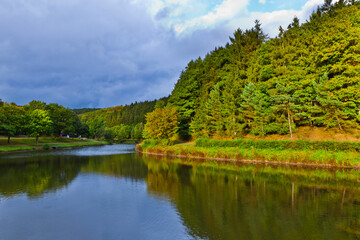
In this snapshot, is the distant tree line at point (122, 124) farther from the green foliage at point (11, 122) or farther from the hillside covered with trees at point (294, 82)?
the hillside covered with trees at point (294, 82)

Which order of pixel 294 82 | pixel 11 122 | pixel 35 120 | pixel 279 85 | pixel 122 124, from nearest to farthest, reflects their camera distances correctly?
pixel 279 85, pixel 294 82, pixel 11 122, pixel 35 120, pixel 122 124

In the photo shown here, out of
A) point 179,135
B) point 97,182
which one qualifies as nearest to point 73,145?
point 179,135

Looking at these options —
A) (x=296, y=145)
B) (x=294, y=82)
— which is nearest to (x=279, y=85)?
(x=294, y=82)

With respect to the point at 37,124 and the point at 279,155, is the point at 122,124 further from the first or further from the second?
the point at 279,155

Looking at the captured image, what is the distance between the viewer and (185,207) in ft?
41.8

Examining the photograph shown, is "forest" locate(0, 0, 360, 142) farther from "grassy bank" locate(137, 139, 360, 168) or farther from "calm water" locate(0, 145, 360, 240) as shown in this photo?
"calm water" locate(0, 145, 360, 240)

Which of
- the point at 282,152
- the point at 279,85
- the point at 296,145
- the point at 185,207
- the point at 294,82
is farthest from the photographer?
the point at 294,82

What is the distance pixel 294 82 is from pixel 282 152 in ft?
45.1

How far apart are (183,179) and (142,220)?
1031cm

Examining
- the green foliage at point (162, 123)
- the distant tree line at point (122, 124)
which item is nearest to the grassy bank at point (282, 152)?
the green foliage at point (162, 123)

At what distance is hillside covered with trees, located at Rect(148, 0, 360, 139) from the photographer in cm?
3022

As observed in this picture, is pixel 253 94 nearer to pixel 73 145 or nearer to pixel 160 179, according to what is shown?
pixel 160 179

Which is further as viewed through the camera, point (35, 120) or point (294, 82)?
point (35, 120)

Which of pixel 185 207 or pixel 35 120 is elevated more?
pixel 35 120
